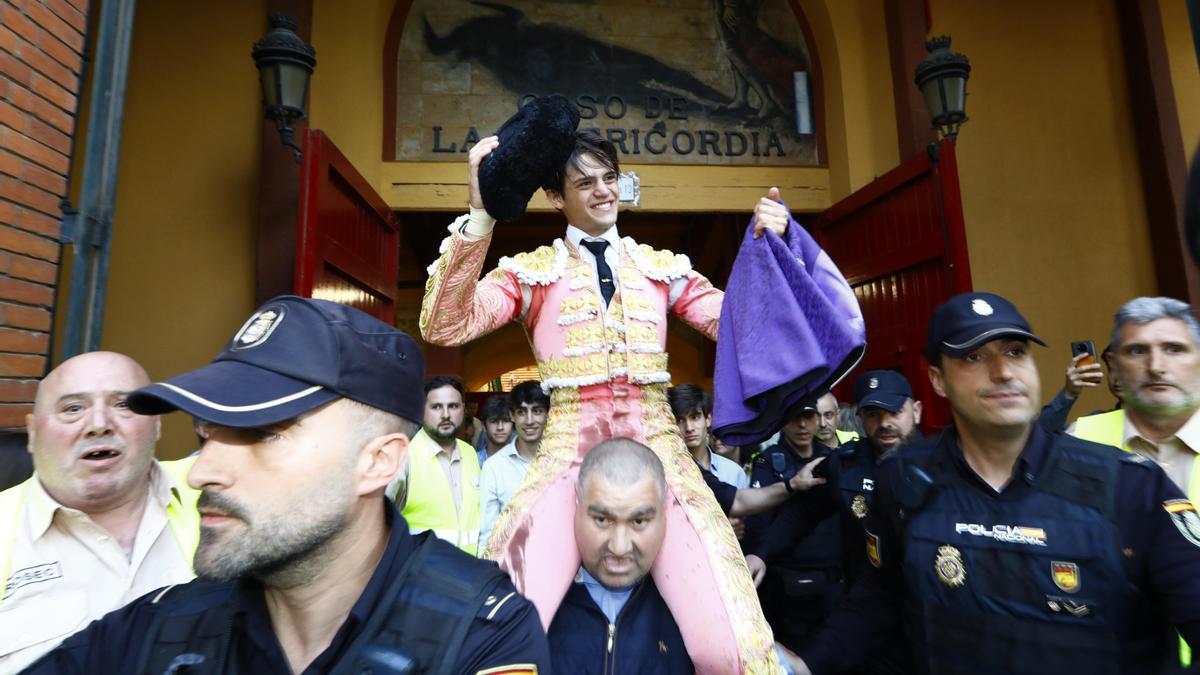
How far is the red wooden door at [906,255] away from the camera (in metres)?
4.30

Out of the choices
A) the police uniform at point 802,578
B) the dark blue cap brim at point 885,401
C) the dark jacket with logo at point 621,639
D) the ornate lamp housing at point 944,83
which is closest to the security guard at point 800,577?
the police uniform at point 802,578

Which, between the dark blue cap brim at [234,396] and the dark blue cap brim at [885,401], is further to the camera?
the dark blue cap brim at [885,401]

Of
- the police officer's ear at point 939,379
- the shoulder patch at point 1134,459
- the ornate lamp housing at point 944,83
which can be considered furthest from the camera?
the ornate lamp housing at point 944,83

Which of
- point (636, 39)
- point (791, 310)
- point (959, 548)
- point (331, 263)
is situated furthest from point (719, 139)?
point (959, 548)

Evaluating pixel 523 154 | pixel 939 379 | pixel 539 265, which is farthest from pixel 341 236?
pixel 939 379

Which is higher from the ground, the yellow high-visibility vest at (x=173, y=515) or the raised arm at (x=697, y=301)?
the raised arm at (x=697, y=301)

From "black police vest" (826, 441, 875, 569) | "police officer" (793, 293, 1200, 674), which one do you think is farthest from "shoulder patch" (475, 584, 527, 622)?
Result: "black police vest" (826, 441, 875, 569)

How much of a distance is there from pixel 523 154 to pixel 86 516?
170 centimetres

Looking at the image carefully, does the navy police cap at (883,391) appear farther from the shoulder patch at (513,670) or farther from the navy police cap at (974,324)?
the shoulder patch at (513,670)

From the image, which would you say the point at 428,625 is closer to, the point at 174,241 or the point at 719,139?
the point at 174,241

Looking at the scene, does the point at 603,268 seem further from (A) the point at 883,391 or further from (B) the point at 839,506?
(A) the point at 883,391

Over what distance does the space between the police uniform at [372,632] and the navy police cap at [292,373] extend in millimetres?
311

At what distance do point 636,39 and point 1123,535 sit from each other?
5348 mm

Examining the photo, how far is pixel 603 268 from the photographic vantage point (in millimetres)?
2271
